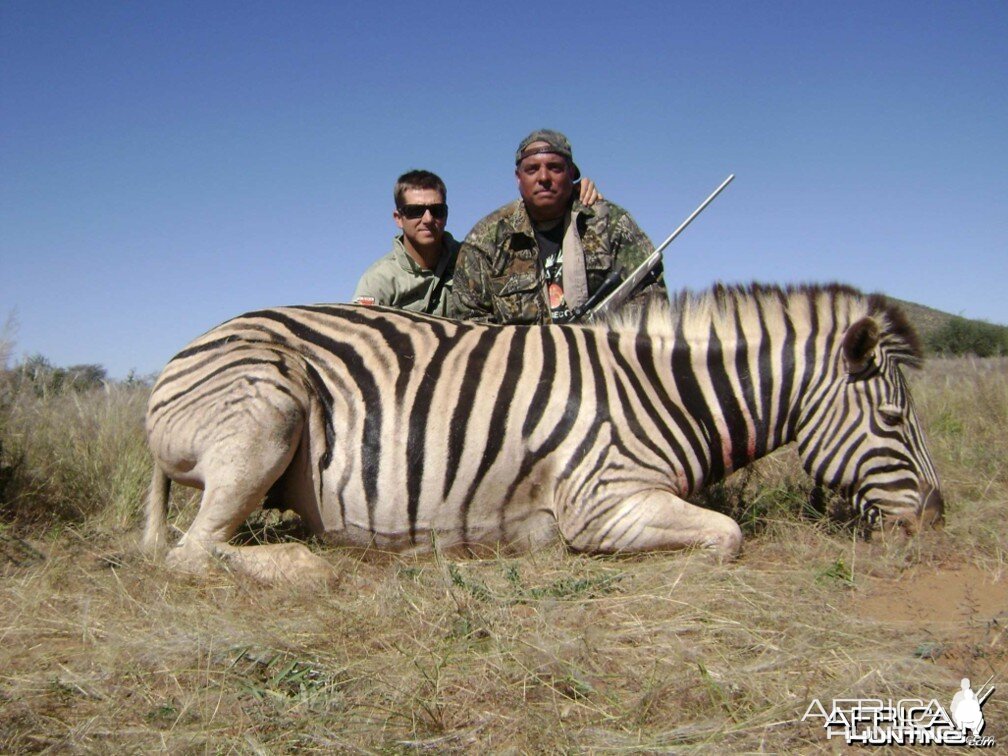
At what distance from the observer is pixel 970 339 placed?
17.8 m

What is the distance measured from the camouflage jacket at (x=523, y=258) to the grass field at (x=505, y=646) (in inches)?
98.4

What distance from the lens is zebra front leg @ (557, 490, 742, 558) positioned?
3.38 meters


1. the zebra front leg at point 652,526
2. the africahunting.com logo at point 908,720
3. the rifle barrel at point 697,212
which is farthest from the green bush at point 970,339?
the africahunting.com logo at point 908,720

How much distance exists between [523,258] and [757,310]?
240 cm

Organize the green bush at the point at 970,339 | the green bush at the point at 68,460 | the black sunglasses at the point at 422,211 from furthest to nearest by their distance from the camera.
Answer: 1. the green bush at the point at 970,339
2. the black sunglasses at the point at 422,211
3. the green bush at the point at 68,460

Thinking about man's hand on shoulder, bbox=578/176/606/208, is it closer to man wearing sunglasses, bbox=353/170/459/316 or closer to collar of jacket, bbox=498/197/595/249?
collar of jacket, bbox=498/197/595/249

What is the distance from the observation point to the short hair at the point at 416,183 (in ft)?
21.0

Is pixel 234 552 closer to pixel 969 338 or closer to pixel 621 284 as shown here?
pixel 621 284

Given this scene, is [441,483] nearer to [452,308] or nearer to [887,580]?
[887,580]

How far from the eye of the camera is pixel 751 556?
11.6 feet

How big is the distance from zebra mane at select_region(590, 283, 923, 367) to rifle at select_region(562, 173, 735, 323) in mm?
991

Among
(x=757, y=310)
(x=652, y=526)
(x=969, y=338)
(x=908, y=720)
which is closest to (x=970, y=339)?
(x=969, y=338)

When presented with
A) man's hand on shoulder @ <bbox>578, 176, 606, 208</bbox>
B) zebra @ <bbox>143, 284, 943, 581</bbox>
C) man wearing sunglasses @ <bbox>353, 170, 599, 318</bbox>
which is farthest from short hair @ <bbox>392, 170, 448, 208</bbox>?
zebra @ <bbox>143, 284, 943, 581</bbox>

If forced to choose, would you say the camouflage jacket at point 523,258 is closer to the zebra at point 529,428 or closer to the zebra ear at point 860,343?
the zebra at point 529,428
